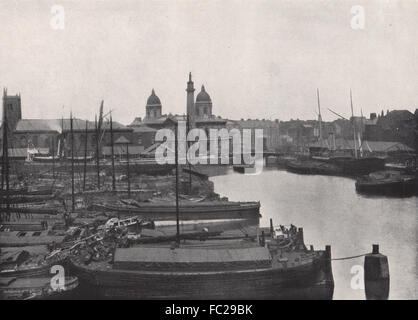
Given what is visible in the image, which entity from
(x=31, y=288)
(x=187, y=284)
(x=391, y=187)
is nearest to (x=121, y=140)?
(x=391, y=187)

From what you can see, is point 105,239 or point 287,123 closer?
point 105,239

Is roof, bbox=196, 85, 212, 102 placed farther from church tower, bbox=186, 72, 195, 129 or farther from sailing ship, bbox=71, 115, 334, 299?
sailing ship, bbox=71, 115, 334, 299

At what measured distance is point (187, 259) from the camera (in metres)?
25.2

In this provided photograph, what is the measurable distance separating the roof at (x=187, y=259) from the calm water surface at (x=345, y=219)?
5.82 m

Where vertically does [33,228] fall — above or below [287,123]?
below

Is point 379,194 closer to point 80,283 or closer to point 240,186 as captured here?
point 240,186

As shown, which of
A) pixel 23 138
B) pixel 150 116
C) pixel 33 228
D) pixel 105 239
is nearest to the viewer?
pixel 105 239

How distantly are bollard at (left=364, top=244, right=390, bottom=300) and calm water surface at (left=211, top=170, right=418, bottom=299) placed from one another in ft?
4.47

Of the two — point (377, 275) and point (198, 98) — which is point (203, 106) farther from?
point (377, 275)

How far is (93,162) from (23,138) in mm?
27065

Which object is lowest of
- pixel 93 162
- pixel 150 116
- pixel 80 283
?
pixel 80 283
